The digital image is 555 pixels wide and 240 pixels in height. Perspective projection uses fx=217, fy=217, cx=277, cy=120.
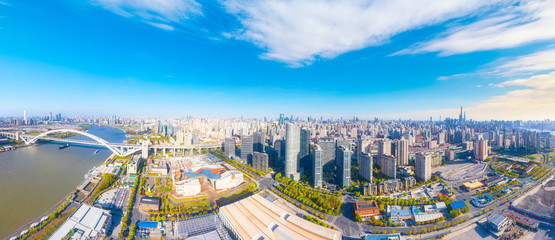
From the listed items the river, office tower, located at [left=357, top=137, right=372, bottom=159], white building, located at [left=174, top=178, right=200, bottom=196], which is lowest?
the river

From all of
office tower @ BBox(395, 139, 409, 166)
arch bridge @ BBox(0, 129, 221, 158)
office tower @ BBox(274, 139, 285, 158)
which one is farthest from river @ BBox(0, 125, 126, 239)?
office tower @ BBox(395, 139, 409, 166)

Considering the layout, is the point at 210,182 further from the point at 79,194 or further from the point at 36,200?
the point at 36,200

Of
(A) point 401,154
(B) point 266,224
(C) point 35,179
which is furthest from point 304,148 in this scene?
(C) point 35,179

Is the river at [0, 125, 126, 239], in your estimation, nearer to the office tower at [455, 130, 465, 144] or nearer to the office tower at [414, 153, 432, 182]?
the office tower at [414, 153, 432, 182]

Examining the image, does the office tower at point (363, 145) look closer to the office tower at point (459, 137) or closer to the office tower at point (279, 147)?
the office tower at point (279, 147)

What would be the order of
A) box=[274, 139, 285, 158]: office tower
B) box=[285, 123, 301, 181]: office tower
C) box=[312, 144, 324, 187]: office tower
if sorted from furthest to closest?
box=[274, 139, 285, 158]: office tower
box=[285, 123, 301, 181]: office tower
box=[312, 144, 324, 187]: office tower

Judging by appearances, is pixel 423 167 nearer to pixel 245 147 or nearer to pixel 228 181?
pixel 228 181

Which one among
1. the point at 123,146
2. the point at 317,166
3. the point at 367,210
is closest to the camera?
the point at 367,210
